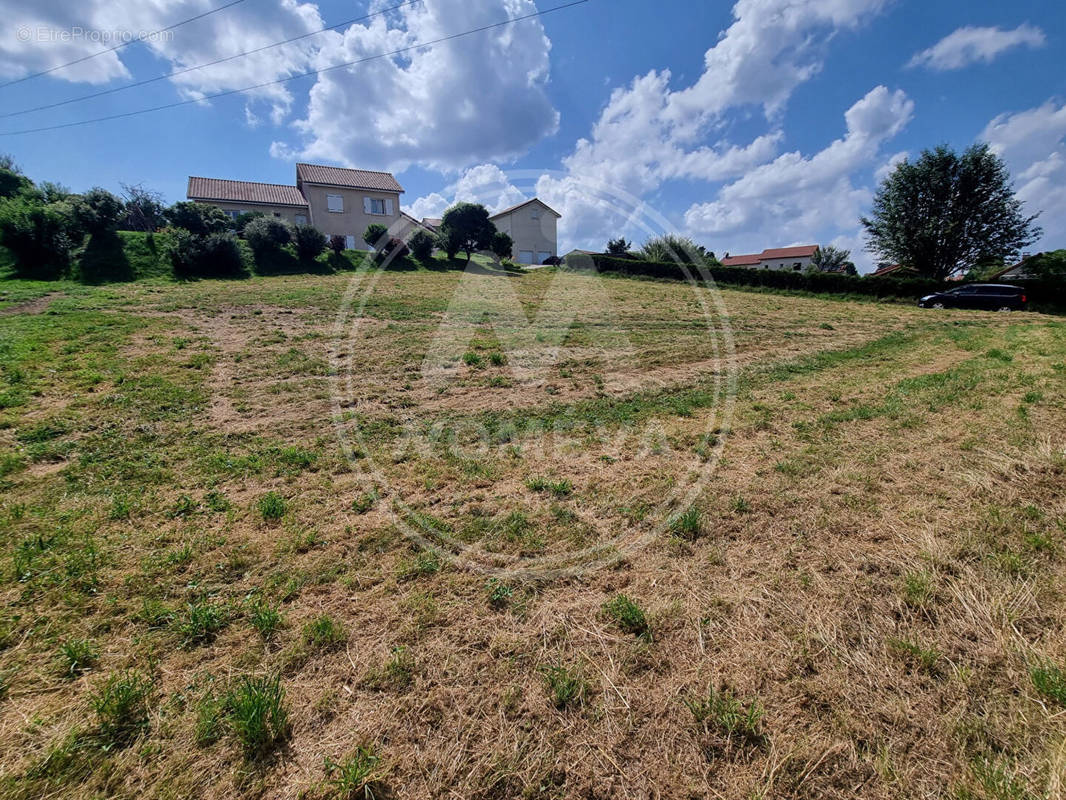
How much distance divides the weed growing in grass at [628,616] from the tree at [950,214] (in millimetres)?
45761

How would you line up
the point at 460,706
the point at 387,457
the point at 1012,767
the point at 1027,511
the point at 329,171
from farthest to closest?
the point at 329,171, the point at 387,457, the point at 1027,511, the point at 460,706, the point at 1012,767

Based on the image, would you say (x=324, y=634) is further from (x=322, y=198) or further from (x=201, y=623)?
(x=322, y=198)

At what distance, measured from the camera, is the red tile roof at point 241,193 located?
114ft

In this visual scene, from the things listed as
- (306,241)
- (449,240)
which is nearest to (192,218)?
(306,241)

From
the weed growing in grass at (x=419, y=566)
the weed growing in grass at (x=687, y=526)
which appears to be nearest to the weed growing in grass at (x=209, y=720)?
the weed growing in grass at (x=419, y=566)

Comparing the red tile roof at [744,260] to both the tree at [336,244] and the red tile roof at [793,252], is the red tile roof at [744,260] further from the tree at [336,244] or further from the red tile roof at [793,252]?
the tree at [336,244]

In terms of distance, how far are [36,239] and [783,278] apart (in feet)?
135

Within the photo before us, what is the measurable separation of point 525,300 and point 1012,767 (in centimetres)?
1805

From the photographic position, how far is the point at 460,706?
86.4 inches

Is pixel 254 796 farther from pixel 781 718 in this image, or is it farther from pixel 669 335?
pixel 669 335

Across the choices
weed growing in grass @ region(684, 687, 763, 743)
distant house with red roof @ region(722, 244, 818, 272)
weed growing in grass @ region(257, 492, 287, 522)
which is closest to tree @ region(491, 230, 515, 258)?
weed growing in grass @ region(257, 492, 287, 522)

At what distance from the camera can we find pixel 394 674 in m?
2.34

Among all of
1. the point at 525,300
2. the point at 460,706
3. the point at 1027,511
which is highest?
the point at 525,300

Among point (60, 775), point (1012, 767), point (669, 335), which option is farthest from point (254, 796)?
point (669, 335)
